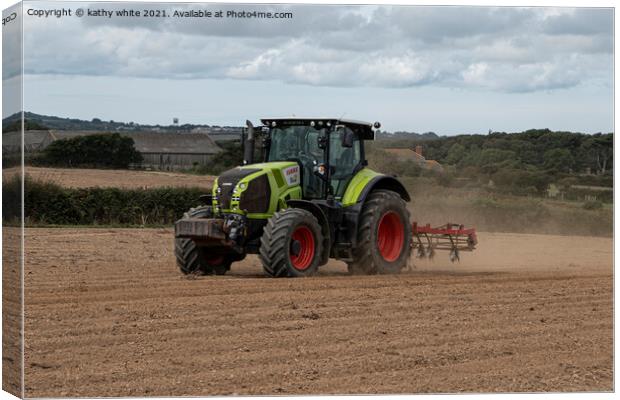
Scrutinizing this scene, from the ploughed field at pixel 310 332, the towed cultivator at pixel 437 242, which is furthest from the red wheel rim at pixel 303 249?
the towed cultivator at pixel 437 242

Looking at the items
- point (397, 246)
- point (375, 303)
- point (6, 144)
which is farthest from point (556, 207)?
point (6, 144)

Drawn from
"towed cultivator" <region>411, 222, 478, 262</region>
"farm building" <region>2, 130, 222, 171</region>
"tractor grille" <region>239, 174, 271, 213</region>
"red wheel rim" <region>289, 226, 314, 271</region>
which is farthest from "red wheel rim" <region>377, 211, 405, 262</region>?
"farm building" <region>2, 130, 222, 171</region>

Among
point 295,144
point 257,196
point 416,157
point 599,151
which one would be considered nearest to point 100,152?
point 416,157

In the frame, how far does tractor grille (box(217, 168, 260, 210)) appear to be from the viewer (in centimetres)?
1486

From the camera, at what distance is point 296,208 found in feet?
49.2

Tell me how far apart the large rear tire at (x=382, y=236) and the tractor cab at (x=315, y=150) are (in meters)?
0.54

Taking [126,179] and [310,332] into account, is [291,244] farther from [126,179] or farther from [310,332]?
[126,179]

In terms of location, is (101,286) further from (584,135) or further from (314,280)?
(584,135)

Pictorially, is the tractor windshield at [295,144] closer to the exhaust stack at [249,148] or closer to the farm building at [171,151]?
the exhaust stack at [249,148]

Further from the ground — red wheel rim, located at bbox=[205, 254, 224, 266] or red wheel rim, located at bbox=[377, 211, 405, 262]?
red wheel rim, located at bbox=[377, 211, 405, 262]

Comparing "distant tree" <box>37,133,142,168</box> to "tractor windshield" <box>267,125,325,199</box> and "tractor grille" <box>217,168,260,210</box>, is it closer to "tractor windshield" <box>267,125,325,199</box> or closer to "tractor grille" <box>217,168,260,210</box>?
"tractor windshield" <box>267,125,325,199</box>

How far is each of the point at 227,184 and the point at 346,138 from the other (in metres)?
1.71

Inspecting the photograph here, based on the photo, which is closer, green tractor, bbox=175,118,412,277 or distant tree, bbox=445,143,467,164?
green tractor, bbox=175,118,412,277

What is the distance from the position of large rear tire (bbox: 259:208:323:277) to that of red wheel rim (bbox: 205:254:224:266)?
1.21 metres
